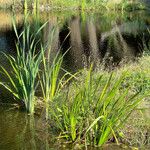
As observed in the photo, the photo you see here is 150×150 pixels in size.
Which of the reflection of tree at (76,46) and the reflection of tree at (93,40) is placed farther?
the reflection of tree at (93,40)

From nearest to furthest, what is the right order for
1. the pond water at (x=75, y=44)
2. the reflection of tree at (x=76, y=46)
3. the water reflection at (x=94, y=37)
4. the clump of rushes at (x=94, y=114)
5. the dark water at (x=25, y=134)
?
the clump of rushes at (x=94, y=114)
the dark water at (x=25, y=134)
the pond water at (x=75, y=44)
the reflection of tree at (x=76, y=46)
the water reflection at (x=94, y=37)

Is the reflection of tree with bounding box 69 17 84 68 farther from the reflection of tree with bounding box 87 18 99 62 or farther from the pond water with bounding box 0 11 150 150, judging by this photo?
the reflection of tree with bounding box 87 18 99 62

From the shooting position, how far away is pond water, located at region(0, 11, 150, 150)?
33.0 ft

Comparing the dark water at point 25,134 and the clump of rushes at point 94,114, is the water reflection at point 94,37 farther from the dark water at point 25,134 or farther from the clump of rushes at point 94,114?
the clump of rushes at point 94,114

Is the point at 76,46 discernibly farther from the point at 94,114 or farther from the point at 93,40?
the point at 94,114

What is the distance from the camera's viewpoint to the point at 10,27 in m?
33.0

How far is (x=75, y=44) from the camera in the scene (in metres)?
26.9

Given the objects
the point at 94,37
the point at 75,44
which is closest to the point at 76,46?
the point at 75,44

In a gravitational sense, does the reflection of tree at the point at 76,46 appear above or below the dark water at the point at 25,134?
below

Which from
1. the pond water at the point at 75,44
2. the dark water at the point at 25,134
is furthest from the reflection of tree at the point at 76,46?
the dark water at the point at 25,134

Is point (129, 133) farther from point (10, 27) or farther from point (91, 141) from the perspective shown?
point (10, 27)

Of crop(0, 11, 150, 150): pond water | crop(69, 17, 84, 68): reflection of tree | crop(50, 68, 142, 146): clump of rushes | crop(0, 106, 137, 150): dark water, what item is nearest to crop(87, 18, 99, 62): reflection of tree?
crop(0, 11, 150, 150): pond water

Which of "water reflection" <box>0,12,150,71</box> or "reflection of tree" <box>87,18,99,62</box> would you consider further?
"reflection of tree" <box>87,18,99,62</box>

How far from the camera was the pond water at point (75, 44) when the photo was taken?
33.0ft
